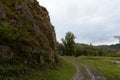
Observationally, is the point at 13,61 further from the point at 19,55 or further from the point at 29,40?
the point at 29,40

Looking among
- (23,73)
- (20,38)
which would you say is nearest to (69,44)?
(20,38)

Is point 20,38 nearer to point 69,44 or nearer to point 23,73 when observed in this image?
point 23,73

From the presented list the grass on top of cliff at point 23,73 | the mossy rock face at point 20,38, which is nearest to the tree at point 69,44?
the mossy rock face at point 20,38

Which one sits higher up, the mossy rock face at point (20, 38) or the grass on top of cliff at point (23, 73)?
the mossy rock face at point (20, 38)

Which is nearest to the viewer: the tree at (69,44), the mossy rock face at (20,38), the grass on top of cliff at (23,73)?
the grass on top of cliff at (23,73)

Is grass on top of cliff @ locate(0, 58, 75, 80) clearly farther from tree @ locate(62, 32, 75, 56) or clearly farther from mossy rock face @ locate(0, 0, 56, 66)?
tree @ locate(62, 32, 75, 56)

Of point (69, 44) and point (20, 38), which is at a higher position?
point (69, 44)

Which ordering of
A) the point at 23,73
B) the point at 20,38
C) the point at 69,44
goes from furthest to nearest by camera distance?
the point at 69,44
the point at 20,38
the point at 23,73

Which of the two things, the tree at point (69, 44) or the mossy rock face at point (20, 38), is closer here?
the mossy rock face at point (20, 38)

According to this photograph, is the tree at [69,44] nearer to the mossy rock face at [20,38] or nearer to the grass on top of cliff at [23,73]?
A: the mossy rock face at [20,38]

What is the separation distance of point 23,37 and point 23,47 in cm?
202

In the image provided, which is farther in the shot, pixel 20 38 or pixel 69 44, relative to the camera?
pixel 69 44

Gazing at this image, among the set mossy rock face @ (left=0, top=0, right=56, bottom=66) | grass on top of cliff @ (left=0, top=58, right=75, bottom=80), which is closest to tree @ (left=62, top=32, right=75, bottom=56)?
mossy rock face @ (left=0, top=0, right=56, bottom=66)

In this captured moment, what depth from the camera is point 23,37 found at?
44.1m
